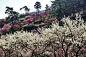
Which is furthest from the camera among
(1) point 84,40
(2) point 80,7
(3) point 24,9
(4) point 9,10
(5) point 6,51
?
(3) point 24,9

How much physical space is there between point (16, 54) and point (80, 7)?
35490 millimetres

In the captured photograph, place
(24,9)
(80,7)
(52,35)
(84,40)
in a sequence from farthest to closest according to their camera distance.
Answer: (24,9) < (80,7) < (52,35) < (84,40)

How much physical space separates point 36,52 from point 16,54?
1.90 m

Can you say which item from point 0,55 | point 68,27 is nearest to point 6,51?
point 0,55

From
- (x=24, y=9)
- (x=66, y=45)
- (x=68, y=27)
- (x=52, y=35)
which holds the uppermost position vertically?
(x=24, y=9)

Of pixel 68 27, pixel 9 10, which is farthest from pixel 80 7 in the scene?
pixel 68 27

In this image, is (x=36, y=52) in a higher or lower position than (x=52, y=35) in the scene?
lower

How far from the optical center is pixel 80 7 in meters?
34.9

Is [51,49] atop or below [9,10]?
below

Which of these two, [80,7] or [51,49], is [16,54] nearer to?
[51,49]

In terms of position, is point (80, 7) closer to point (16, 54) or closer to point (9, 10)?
point (9, 10)

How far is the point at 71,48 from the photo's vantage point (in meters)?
5.84

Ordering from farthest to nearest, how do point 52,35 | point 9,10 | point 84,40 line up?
point 9,10 < point 52,35 < point 84,40

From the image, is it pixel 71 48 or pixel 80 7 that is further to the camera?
pixel 80 7
